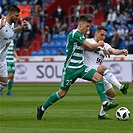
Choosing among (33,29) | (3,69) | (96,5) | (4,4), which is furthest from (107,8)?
(3,69)

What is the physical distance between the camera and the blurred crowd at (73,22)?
28359 mm

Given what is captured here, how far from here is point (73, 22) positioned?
3294 centimetres

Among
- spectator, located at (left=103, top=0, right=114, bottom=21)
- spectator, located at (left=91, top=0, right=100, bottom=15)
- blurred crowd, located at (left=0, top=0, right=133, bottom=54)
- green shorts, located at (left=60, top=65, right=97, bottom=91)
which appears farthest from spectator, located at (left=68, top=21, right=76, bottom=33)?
green shorts, located at (left=60, top=65, right=97, bottom=91)

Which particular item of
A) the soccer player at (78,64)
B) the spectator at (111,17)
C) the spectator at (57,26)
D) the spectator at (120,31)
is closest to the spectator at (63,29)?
the spectator at (57,26)

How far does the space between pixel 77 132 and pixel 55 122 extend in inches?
69.2

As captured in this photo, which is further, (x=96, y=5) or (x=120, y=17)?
(x=96, y=5)

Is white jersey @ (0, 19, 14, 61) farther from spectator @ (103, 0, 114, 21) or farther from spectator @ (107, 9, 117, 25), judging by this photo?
spectator @ (103, 0, 114, 21)

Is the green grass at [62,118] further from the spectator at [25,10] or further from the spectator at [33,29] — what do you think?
the spectator at [25,10]

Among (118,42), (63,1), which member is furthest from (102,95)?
(63,1)

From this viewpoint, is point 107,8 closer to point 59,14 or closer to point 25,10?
point 59,14

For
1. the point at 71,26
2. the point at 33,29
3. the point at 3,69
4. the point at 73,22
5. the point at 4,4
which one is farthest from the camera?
the point at 4,4

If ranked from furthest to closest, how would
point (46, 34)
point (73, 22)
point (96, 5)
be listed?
1. point (73, 22)
2. point (96, 5)
3. point (46, 34)

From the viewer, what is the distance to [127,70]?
25.2m

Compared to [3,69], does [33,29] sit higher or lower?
lower
